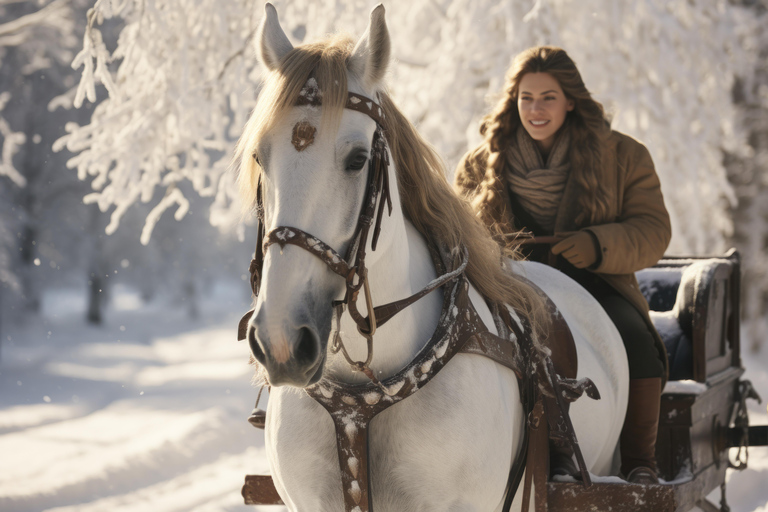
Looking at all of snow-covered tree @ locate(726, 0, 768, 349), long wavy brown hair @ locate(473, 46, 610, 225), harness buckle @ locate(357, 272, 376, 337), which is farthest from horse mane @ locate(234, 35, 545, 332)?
snow-covered tree @ locate(726, 0, 768, 349)

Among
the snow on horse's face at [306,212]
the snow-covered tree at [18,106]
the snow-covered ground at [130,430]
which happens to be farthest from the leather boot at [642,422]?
the snow-covered tree at [18,106]

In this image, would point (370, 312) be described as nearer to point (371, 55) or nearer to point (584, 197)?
point (371, 55)

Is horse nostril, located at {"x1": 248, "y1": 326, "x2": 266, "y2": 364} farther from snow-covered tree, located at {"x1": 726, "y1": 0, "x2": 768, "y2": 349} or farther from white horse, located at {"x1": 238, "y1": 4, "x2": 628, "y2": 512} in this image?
snow-covered tree, located at {"x1": 726, "y1": 0, "x2": 768, "y2": 349}

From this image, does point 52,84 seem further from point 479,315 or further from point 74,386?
point 479,315

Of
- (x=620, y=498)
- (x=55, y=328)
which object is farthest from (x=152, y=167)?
(x=55, y=328)

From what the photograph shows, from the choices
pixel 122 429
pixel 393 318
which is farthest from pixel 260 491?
pixel 122 429

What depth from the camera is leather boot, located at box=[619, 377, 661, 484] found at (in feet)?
9.47

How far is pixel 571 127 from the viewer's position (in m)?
3.11

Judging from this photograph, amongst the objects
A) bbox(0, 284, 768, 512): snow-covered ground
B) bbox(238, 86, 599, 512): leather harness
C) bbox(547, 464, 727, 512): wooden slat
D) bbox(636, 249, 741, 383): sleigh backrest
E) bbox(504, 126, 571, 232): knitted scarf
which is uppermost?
bbox(504, 126, 571, 232): knitted scarf

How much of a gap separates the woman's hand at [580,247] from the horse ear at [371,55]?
4.29 feet

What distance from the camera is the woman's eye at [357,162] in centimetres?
160

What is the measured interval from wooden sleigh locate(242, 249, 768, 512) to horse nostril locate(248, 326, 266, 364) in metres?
1.13

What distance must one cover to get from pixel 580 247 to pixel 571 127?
0.63m

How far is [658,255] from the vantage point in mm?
2941
